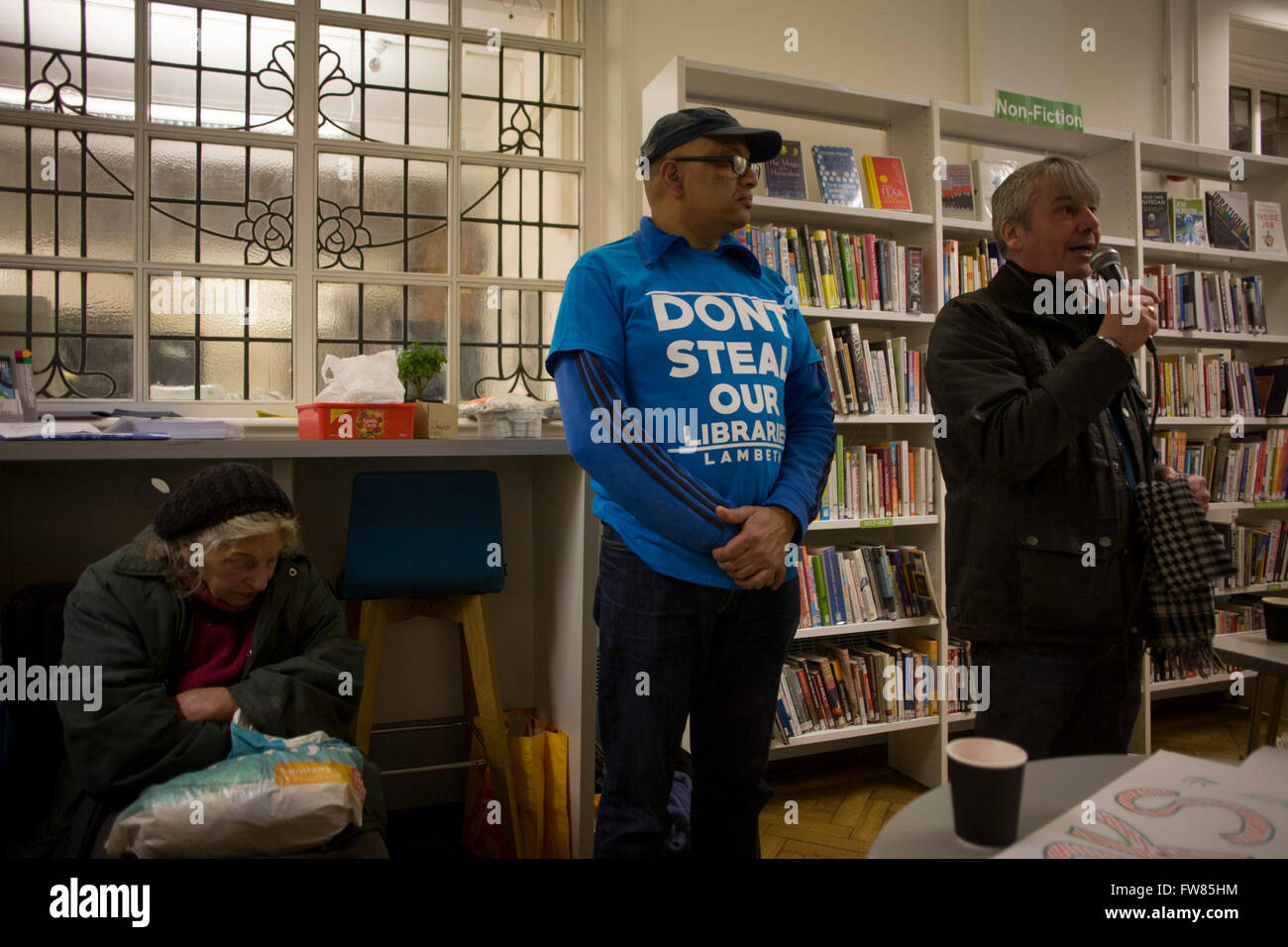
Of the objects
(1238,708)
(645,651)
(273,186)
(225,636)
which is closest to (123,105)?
(273,186)

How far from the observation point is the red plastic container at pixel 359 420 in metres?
1.95

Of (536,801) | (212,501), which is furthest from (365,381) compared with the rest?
(536,801)

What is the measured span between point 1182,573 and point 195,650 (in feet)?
5.51

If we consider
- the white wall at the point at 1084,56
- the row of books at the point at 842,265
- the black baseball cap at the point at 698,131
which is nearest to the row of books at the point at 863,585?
the row of books at the point at 842,265

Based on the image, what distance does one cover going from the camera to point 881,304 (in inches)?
109

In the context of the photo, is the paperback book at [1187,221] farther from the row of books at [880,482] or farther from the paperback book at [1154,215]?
the row of books at [880,482]

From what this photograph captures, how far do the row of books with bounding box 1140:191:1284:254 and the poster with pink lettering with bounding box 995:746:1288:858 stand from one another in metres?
3.16

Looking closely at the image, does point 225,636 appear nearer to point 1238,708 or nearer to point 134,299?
point 134,299

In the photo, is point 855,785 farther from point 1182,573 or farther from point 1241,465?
point 1241,465

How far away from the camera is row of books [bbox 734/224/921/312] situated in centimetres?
261

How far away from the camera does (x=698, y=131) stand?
138cm

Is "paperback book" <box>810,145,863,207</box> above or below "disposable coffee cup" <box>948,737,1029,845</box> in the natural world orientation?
above

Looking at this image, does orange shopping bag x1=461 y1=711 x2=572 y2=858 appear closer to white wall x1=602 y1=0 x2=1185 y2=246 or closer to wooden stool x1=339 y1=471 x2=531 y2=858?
wooden stool x1=339 y1=471 x2=531 y2=858

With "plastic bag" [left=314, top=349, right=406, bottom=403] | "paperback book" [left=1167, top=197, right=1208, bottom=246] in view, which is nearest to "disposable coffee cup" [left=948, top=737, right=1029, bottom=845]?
"plastic bag" [left=314, top=349, right=406, bottom=403]
